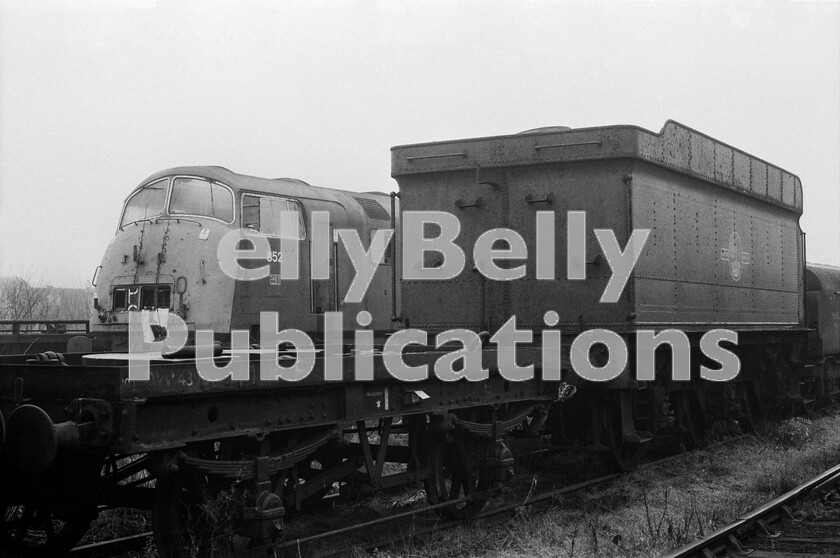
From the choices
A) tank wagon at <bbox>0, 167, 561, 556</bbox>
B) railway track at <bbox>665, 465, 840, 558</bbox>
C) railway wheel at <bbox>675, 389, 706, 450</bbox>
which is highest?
tank wagon at <bbox>0, 167, 561, 556</bbox>

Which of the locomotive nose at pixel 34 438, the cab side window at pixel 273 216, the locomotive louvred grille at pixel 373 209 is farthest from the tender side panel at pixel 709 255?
the locomotive nose at pixel 34 438

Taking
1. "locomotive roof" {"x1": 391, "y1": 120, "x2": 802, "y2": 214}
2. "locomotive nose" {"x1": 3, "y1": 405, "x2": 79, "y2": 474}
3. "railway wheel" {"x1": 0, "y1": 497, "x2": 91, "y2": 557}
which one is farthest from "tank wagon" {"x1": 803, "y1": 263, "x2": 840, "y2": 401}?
"locomotive nose" {"x1": 3, "y1": 405, "x2": 79, "y2": 474}

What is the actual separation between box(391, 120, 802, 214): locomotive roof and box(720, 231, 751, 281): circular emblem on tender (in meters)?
0.89

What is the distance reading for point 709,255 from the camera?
1114 cm

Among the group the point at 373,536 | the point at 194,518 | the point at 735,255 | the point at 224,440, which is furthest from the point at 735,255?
the point at 194,518

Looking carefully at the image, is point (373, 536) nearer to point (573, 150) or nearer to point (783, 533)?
point (783, 533)

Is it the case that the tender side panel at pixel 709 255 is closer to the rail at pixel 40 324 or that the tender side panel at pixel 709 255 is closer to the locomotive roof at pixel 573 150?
the locomotive roof at pixel 573 150

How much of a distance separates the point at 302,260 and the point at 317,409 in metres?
7.05

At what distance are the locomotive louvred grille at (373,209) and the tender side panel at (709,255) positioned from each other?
5484 millimetres

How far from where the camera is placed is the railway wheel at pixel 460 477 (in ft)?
24.0

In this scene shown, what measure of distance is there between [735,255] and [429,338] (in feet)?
15.3

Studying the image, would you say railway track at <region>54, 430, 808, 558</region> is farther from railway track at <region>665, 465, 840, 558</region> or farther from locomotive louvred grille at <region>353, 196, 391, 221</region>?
locomotive louvred grille at <region>353, 196, 391, 221</region>

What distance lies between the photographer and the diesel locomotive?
17.0 feet

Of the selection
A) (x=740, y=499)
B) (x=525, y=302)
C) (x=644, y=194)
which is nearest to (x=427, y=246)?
(x=525, y=302)
